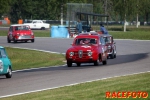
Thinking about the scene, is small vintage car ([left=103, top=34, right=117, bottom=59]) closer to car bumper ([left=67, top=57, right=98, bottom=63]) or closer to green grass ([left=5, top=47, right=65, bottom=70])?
green grass ([left=5, top=47, right=65, bottom=70])

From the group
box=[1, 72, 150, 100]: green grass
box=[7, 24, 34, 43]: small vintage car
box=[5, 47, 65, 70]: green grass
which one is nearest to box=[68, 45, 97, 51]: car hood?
box=[5, 47, 65, 70]: green grass

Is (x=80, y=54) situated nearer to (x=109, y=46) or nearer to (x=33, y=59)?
(x=109, y=46)

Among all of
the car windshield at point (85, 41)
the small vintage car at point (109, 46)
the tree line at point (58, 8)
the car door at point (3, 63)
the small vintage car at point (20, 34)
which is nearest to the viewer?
the car door at point (3, 63)

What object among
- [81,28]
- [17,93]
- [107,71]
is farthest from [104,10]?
[17,93]

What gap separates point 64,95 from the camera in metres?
14.5

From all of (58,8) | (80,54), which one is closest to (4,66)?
(80,54)

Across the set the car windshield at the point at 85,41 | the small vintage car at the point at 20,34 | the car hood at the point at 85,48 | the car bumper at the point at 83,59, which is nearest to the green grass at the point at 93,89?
the car bumper at the point at 83,59

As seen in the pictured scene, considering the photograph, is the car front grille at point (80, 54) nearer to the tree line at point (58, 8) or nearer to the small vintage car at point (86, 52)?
Result: the small vintage car at point (86, 52)

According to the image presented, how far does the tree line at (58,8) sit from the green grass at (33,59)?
134ft

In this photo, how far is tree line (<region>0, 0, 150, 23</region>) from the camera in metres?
81.3

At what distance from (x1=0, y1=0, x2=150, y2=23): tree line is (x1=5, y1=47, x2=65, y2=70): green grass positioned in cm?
4078

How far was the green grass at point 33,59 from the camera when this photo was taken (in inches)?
1135

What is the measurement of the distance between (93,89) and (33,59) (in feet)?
55.6

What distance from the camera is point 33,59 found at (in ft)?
106
